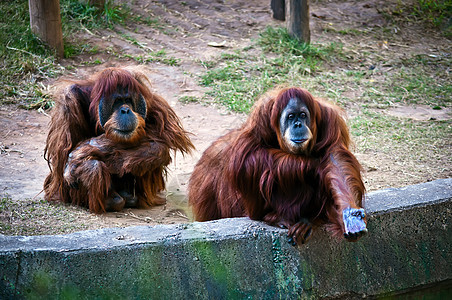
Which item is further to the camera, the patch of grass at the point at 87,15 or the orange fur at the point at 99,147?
the patch of grass at the point at 87,15

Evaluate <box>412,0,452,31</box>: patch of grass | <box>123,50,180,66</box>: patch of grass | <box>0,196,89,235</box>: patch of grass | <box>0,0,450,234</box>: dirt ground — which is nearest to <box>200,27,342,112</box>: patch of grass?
<box>0,0,450,234</box>: dirt ground

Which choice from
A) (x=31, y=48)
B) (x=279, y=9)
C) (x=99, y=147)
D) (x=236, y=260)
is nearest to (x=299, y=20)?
(x=279, y=9)

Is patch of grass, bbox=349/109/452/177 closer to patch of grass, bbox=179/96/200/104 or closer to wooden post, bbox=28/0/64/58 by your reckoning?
patch of grass, bbox=179/96/200/104

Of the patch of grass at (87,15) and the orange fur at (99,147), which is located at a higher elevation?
the patch of grass at (87,15)

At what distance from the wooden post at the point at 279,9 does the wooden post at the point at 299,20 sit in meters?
0.92

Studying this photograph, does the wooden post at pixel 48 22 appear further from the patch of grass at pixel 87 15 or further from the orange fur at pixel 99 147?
the orange fur at pixel 99 147

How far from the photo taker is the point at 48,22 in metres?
6.54

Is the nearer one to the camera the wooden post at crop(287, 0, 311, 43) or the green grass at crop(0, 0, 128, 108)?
the green grass at crop(0, 0, 128, 108)

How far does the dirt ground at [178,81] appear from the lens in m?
4.08

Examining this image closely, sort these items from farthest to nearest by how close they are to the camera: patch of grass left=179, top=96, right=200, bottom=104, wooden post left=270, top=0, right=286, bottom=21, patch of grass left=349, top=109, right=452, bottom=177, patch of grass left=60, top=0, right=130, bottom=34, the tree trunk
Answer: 1. wooden post left=270, top=0, right=286, bottom=21
2. the tree trunk
3. patch of grass left=60, top=0, right=130, bottom=34
4. patch of grass left=179, top=96, right=200, bottom=104
5. patch of grass left=349, top=109, right=452, bottom=177

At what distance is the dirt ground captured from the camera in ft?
13.4

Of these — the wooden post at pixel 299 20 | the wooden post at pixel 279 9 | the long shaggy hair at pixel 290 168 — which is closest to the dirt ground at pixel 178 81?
the wooden post at pixel 279 9

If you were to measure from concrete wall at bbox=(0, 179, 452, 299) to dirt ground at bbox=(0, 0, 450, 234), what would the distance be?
0.67m

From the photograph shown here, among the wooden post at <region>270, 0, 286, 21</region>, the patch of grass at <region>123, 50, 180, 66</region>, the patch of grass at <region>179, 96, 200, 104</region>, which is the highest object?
the wooden post at <region>270, 0, 286, 21</region>
